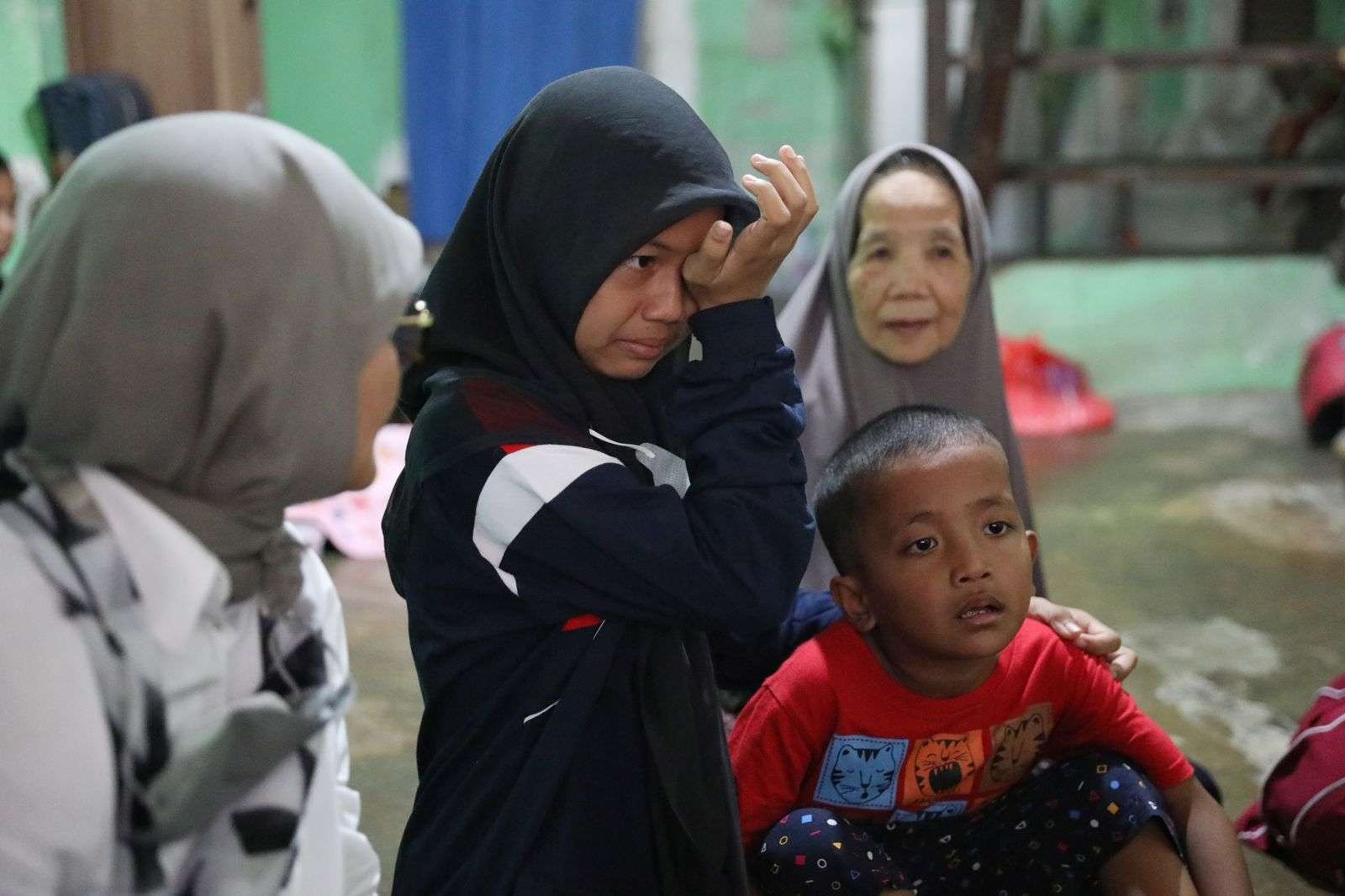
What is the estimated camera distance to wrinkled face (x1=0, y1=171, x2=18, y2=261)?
4184 mm

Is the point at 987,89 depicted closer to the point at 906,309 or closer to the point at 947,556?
the point at 906,309

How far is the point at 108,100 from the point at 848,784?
4439 millimetres

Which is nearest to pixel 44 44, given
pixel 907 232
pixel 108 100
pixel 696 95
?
pixel 108 100

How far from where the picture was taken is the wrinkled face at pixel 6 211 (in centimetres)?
418

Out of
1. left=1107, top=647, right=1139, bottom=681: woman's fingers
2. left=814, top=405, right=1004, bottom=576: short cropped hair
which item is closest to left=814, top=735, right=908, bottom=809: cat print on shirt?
left=814, top=405, right=1004, bottom=576: short cropped hair

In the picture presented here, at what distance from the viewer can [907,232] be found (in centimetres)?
248

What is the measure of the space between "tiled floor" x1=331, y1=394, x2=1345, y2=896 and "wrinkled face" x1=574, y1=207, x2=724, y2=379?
1.27m

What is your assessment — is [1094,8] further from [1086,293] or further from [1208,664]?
[1208,664]

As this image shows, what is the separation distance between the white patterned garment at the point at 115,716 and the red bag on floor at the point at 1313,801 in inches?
65.4

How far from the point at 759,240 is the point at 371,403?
0.48 metres

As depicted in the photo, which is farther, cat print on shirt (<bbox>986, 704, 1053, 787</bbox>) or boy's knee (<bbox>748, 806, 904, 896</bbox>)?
cat print on shirt (<bbox>986, 704, 1053, 787</bbox>)

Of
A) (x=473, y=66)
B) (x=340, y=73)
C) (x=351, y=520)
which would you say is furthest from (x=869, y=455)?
(x=340, y=73)

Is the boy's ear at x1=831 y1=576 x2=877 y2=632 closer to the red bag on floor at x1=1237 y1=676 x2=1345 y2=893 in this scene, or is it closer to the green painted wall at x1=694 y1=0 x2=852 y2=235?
the red bag on floor at x1=1237 y1=676 x2=1345 y2=893

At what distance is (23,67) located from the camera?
5.09 meters
